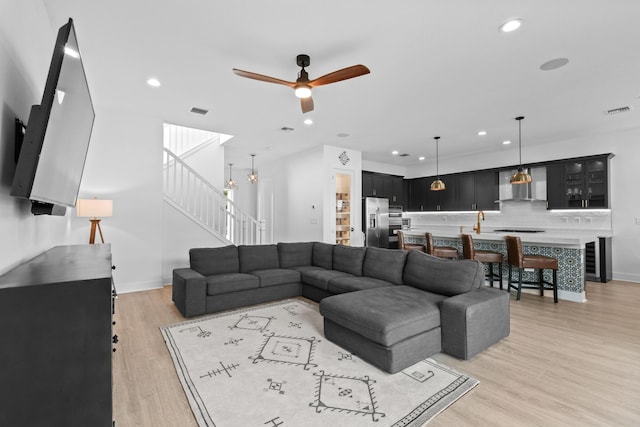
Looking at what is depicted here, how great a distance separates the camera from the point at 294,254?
5023mm

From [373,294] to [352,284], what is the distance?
0.71m

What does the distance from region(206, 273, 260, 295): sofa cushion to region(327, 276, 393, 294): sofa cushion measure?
1.08 metres

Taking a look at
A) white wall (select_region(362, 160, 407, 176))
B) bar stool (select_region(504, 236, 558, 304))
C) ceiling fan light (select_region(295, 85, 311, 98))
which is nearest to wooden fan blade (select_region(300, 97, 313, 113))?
ceiling fan light (select_region(295, 85, 311, 98))

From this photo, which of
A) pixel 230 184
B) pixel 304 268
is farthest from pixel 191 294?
pixel 230 184

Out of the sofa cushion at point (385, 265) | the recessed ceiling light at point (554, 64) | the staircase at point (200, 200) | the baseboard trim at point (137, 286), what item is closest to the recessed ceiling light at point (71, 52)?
the sofa cushion at point (385, 265)

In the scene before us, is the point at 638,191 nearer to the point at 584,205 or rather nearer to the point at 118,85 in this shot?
the point at 584,205

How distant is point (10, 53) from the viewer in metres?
1.61

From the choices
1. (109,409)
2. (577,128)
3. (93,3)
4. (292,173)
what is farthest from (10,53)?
(577,128)

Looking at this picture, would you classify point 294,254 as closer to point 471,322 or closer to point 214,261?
point 214,261

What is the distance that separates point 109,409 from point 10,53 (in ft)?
6.26

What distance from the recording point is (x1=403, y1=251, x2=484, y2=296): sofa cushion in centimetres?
297

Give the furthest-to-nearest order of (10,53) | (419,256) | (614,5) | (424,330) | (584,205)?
(584,205)
(419,256)
(424,330)
(614,5)
(10,53)

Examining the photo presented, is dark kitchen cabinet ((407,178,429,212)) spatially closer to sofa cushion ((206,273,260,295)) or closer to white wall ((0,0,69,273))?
Result: sofa cushion ((206,273,260,295))

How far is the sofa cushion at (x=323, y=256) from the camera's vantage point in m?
4.82
